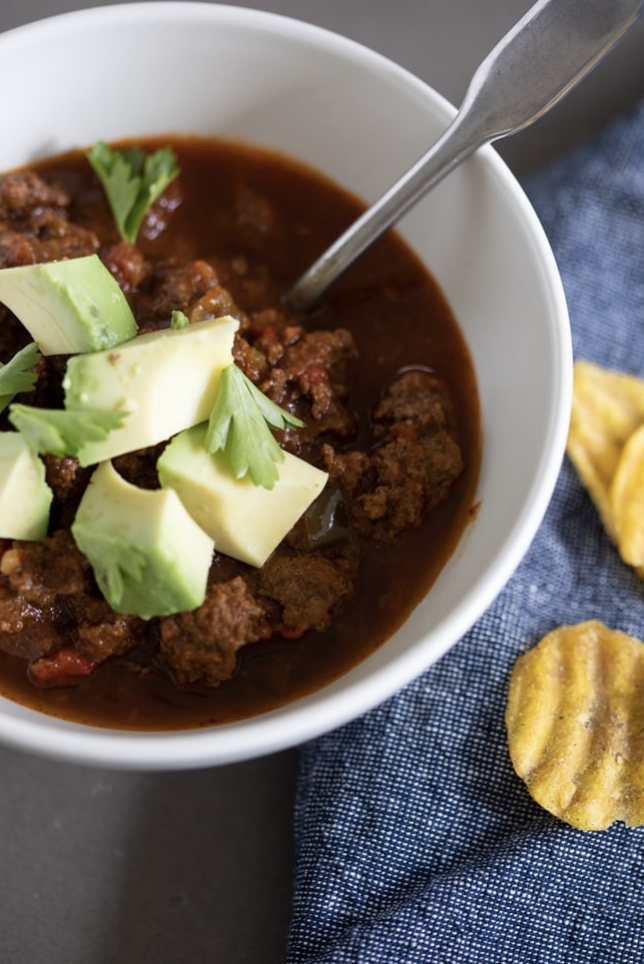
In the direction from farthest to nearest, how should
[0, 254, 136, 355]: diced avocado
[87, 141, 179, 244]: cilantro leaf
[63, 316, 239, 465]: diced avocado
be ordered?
[87, 141, 179, 244]: cilantro leaf → [0, 254, 136, 355]: diced avocado → [63, 316, 239, 465]: diced avocado

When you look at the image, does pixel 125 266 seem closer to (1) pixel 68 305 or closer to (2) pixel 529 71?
(1) pixel 68 305

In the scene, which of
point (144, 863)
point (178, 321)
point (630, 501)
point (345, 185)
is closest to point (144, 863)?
point (144, 863)

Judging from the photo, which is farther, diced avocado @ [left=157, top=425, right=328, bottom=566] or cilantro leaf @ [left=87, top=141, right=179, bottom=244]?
cilantro leaf @ [left=87, top=141, right=179, bottom=244]

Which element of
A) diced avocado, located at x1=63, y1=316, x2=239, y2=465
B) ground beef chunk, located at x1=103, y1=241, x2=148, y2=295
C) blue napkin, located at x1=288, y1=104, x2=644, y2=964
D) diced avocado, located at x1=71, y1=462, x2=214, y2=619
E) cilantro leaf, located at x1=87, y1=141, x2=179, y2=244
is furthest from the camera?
cilantro leaf, located at x1=87, y1=141, x2=179, y2=244

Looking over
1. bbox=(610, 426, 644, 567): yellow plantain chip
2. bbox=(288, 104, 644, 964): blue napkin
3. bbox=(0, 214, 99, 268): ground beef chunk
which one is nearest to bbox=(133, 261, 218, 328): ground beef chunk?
bbox=(0, 214, 99, 268): ground beef chunk

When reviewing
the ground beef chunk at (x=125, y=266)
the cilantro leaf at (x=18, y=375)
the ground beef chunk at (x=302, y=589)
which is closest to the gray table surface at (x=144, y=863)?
the ground beef chunk at (x=302, y=589)

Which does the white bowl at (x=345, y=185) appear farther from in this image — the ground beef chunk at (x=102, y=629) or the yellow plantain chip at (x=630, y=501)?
the yellow plantain chip at (x=630, y=501)

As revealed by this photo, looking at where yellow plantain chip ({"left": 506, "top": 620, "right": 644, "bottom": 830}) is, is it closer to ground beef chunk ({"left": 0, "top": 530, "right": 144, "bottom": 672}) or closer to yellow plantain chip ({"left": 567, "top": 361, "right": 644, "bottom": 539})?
yellow plantain chip ({"left": 567, "top": 361, "right": 644, "bottom": 539})
